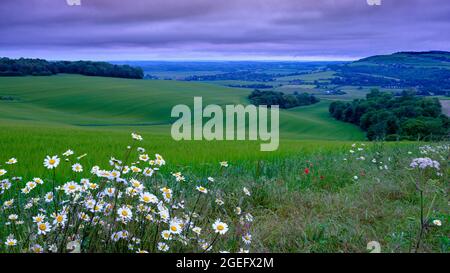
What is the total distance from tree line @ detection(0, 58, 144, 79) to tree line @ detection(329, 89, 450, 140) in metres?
53.5

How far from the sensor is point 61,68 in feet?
258

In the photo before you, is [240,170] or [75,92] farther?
[75,92]

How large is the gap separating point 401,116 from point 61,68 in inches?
2583

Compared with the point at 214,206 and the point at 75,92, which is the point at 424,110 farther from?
the point at 75,92

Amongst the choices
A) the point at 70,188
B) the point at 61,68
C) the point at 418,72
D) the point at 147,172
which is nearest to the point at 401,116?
the point at 418,72

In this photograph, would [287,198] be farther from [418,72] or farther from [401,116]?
[401,116]

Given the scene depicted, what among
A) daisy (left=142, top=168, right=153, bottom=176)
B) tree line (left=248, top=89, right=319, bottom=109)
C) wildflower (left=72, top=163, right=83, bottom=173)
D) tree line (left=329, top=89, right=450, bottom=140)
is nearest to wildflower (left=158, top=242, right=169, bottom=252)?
daisy (left=142, top=168, right=153, bottom=176)

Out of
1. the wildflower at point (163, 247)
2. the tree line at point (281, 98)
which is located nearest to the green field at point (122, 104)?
the tree line at point (281, 98)

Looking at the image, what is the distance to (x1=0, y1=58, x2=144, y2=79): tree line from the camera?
220ft

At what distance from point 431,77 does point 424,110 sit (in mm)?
18648

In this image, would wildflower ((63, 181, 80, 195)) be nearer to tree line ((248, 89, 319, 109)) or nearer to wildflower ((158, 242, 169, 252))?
wildflower ((158, 242, 169, 252))

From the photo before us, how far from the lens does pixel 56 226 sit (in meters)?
2.54

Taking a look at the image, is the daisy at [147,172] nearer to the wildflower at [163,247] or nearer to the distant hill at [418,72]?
the wildflower at [163,247]
